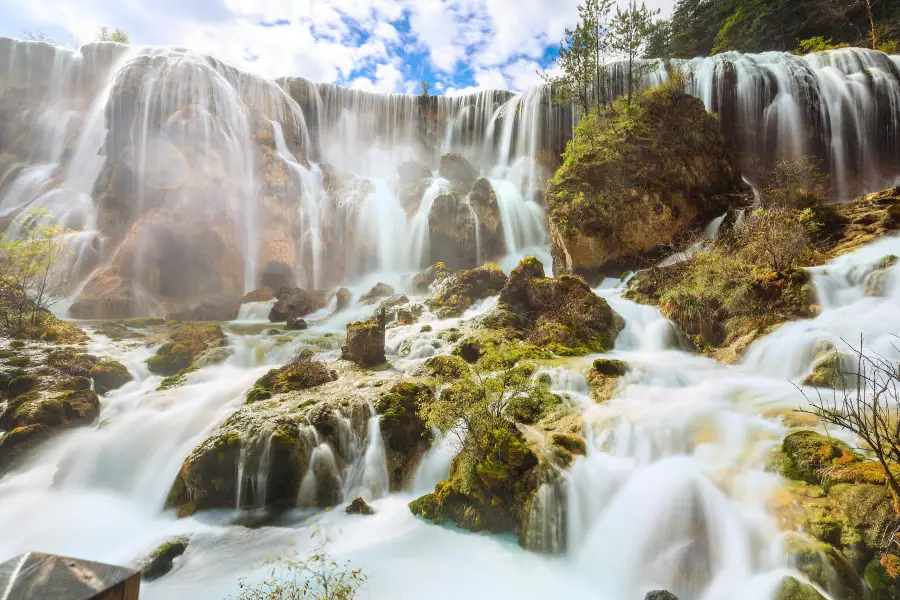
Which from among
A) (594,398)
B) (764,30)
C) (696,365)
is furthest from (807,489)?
(764,30)

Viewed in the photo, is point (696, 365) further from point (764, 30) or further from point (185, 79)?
point (764, 30)

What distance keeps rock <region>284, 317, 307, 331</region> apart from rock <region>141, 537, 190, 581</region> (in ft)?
37.9

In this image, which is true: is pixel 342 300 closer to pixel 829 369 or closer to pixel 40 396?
pixel 40 396

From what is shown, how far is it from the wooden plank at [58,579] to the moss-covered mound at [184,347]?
13374 mm

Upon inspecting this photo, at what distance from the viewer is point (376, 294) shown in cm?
2169

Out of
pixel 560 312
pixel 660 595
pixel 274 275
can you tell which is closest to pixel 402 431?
pixel 660 595

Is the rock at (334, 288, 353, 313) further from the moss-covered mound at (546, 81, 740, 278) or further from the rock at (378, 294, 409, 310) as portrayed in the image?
the moss-covered mound at (546, 81, 740, 278)

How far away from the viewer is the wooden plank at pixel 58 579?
147cm

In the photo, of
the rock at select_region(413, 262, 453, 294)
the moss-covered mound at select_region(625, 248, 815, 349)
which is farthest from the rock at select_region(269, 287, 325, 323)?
the moss-covered mound at select_region(625, 248, 815, 349)

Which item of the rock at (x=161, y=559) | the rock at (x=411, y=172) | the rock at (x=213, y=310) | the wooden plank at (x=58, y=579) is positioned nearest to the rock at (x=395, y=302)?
the rock at (x=213, y=310)

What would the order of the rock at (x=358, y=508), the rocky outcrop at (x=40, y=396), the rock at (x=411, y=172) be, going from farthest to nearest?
1. the rock at (x=411, y=172)
2. the rocky outcrop at (x=40, y=396)
3. the rock at (x=358, y=508)

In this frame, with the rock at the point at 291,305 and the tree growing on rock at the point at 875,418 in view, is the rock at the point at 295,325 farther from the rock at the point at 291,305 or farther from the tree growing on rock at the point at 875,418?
the tree growing on rock at the point at 875,418

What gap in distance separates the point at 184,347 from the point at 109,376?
239cm

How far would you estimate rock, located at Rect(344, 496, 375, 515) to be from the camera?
750cm
